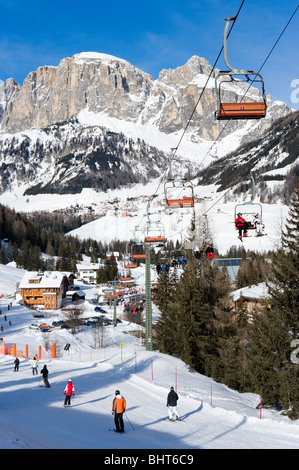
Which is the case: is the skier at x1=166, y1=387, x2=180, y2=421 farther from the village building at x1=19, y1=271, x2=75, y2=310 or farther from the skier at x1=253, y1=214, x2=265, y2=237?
the village building at x1=19, y1=271, x2=75, y2=310

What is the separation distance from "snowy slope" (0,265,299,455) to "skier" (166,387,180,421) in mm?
341

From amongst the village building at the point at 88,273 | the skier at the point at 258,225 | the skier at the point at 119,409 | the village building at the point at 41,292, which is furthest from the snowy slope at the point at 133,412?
the village building at the point at 88,273

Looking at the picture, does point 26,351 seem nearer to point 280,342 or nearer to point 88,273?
point 280,342

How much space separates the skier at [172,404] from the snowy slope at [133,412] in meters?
0.34

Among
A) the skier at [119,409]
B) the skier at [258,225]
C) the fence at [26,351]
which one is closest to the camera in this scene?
the skier at [119,409]

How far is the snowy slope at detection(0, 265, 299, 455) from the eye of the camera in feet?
47.0

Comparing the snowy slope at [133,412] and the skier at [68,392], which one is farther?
the skier at [68,392]

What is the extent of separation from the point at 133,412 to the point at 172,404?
259 centimetres

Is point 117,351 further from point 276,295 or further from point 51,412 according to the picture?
point 51,412

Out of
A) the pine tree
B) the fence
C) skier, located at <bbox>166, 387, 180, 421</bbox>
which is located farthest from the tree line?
the fence

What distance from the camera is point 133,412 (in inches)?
739

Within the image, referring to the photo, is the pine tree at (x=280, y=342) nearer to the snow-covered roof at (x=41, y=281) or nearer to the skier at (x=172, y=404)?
the skier at (x=172, y=404)

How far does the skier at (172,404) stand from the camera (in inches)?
667
